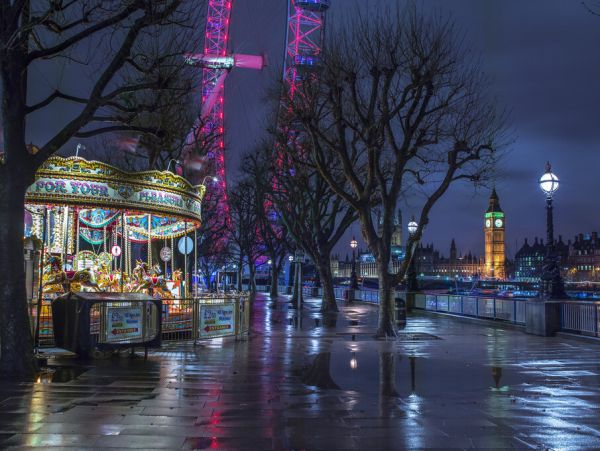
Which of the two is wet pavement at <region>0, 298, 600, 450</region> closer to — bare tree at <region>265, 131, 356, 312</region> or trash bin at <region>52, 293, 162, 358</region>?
trash bin at <region>52, 293, 162, 358</region>

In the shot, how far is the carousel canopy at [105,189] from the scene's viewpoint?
1560cm

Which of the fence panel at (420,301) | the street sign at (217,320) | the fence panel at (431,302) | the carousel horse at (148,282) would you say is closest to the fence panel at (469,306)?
the fence panel at (431,302)

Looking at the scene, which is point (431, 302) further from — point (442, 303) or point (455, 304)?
point (455, 304)

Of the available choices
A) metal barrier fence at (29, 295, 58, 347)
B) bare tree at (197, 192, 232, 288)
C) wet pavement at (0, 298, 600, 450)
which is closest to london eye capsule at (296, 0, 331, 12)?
bare tree at (197, 192, 232, 288)

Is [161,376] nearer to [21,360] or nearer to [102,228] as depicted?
[21,360]

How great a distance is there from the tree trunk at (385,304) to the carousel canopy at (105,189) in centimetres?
655

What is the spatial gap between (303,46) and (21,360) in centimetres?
5086

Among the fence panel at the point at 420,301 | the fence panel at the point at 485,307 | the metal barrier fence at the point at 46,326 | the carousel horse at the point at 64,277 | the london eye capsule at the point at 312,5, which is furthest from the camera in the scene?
the london eye capsule at the point at 312,5

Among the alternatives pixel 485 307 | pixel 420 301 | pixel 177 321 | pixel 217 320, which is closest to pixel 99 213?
pixel 177 321

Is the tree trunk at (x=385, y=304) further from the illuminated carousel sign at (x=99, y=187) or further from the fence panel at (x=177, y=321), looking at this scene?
the illuminated carousel sign at (x=99, y=187)

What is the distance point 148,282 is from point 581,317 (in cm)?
1408

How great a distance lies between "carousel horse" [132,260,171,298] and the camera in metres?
21.4

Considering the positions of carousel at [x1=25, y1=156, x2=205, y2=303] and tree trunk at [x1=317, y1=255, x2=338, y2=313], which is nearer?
carousel at [x1=25, y1=156, x2=205, y2=303]

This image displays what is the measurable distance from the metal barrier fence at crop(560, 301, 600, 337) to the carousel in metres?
12.2
